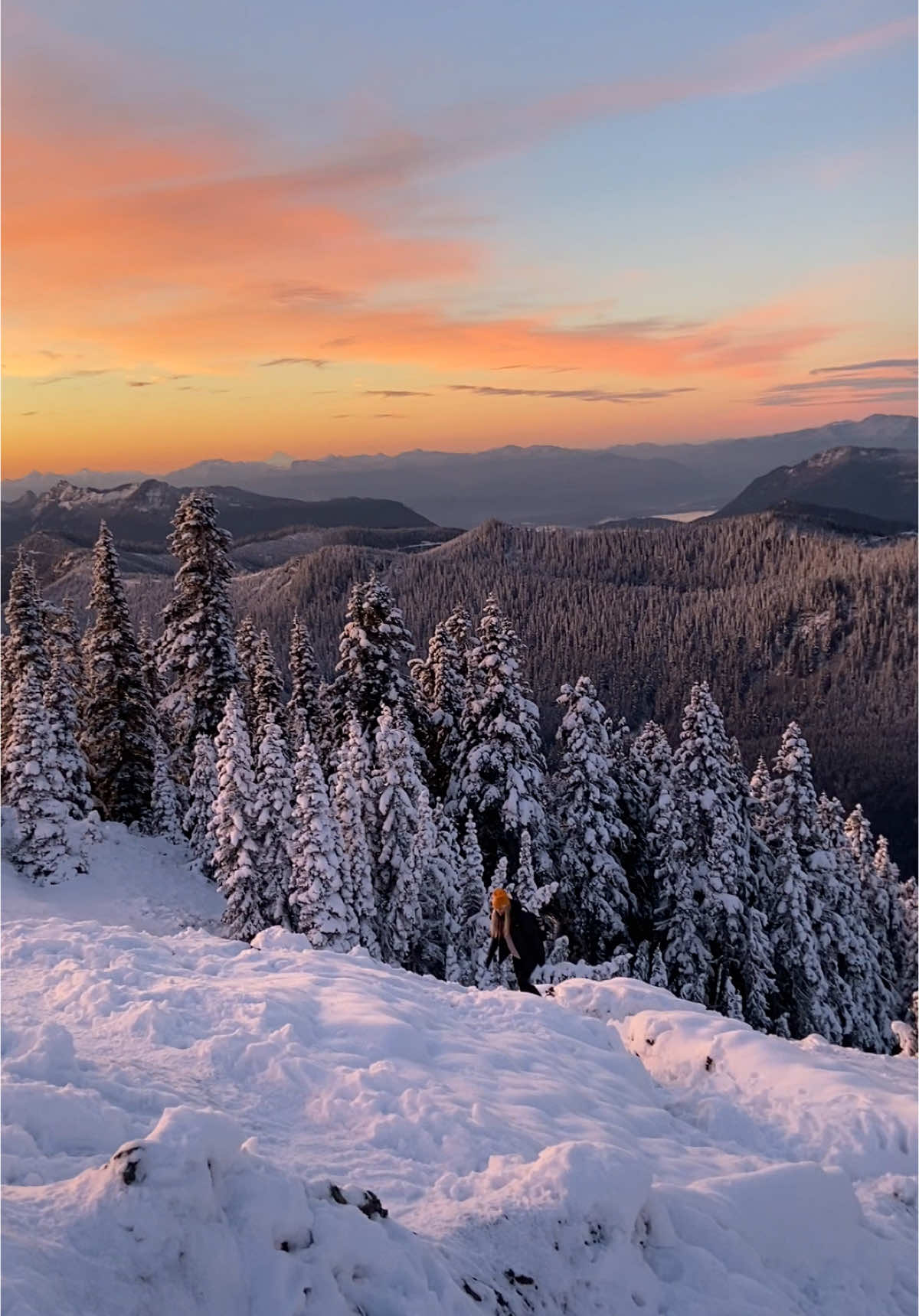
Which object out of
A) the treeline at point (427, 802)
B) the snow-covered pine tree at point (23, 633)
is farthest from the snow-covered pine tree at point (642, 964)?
the snow-covered pine tree at point (23, 633)

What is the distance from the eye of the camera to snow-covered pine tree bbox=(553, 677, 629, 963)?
1173 inches

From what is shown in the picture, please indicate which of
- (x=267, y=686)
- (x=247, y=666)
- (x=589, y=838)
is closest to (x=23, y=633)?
(x=247, y=666)

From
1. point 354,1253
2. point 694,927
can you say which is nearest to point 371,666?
point 694,927

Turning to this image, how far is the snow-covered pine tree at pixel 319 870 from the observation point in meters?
24.0

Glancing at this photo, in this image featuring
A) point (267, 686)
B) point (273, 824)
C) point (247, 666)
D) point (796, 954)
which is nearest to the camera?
point (273, 824)

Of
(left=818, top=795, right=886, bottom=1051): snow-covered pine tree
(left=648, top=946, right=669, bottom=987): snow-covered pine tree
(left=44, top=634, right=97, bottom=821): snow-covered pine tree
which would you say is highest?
(left=44, top=634, right=97, bottom=821): snow-covered pine tree

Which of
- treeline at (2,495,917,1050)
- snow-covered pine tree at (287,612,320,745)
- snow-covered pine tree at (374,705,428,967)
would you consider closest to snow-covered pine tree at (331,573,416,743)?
treeline at (2,495,917,1050)

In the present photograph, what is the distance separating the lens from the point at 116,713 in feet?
→ 114

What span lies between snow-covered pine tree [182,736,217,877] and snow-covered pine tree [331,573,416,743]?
4.92 metres

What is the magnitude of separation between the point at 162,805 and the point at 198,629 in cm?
719

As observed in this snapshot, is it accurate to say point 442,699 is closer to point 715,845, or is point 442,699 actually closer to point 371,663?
point 371,663

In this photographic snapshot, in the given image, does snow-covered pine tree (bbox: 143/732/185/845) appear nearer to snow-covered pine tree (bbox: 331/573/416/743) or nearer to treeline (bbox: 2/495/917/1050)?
treeline (bbox: 2/495/917/1050)

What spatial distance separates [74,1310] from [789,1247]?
19.6ft

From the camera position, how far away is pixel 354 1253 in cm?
564
